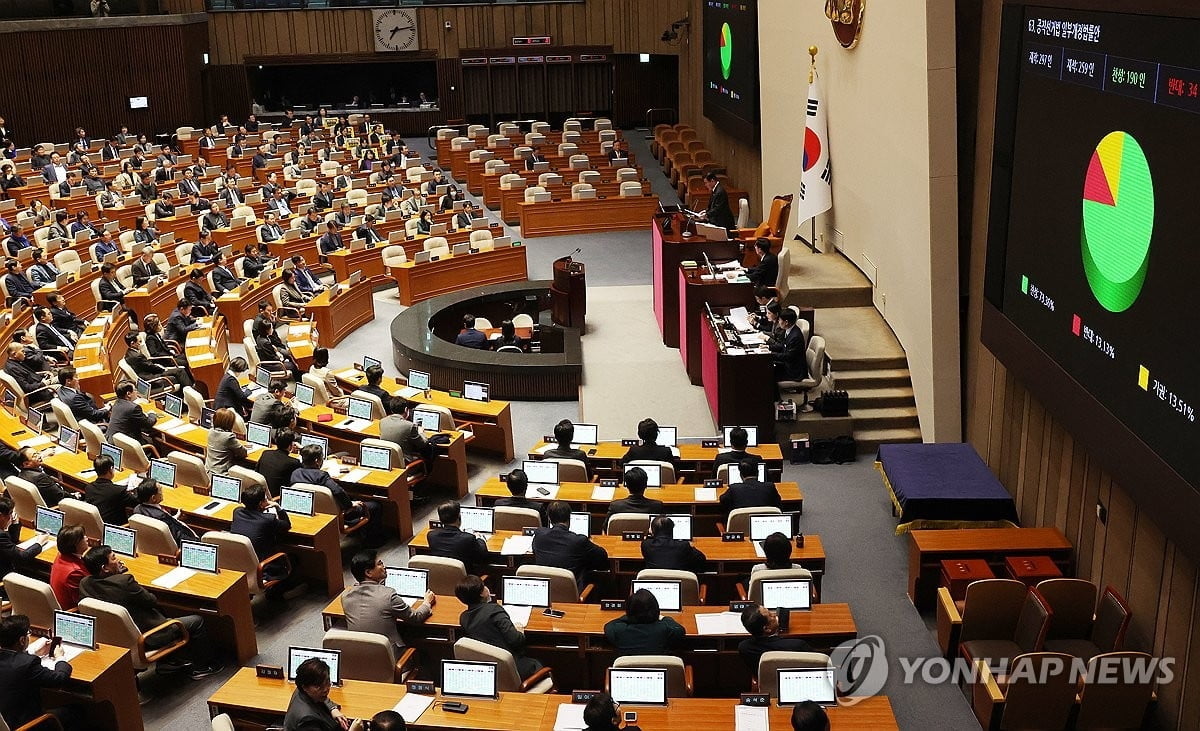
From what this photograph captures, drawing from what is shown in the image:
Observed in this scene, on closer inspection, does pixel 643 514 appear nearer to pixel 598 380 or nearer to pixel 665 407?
pixel 665 407

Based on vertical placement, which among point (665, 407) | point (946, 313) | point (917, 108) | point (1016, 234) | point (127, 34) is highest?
point (127, 34)

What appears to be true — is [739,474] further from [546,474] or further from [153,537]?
[153,537]

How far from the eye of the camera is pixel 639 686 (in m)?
6.02

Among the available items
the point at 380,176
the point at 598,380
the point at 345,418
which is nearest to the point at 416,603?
the point at 345,418

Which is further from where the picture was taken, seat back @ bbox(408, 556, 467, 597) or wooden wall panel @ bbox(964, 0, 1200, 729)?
seat back @ bbox(408, 556, 467, 597)

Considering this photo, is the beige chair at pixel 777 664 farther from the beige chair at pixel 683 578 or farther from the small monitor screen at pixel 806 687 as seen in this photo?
the beige chair at pixel 683 578

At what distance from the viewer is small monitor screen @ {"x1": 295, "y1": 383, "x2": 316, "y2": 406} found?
11.6 metres

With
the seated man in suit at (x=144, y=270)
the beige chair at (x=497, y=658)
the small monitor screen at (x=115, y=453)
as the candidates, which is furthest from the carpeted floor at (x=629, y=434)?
the seated man in suit at (x=144, y=270)

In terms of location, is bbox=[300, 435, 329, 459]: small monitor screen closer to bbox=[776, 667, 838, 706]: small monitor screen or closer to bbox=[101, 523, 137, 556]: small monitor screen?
bbox=[101, 523, 137, 556]: small monitor screen

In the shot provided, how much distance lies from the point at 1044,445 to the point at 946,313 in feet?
6.63

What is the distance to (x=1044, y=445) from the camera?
8445mm

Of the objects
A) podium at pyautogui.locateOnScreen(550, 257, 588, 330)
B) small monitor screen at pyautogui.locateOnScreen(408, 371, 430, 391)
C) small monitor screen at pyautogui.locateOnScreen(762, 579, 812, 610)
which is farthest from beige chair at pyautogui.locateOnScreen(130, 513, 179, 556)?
podium at pyautogui.locateOnScreen(550, 257, 588, 330)

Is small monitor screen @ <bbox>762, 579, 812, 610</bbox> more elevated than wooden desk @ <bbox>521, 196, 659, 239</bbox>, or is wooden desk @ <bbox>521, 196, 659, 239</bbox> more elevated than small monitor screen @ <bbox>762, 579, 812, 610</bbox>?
wooden desk @ <bbox>521, 196, 659, 239</bbox>

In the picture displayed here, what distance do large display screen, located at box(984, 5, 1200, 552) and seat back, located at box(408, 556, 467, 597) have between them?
4.12 meters
